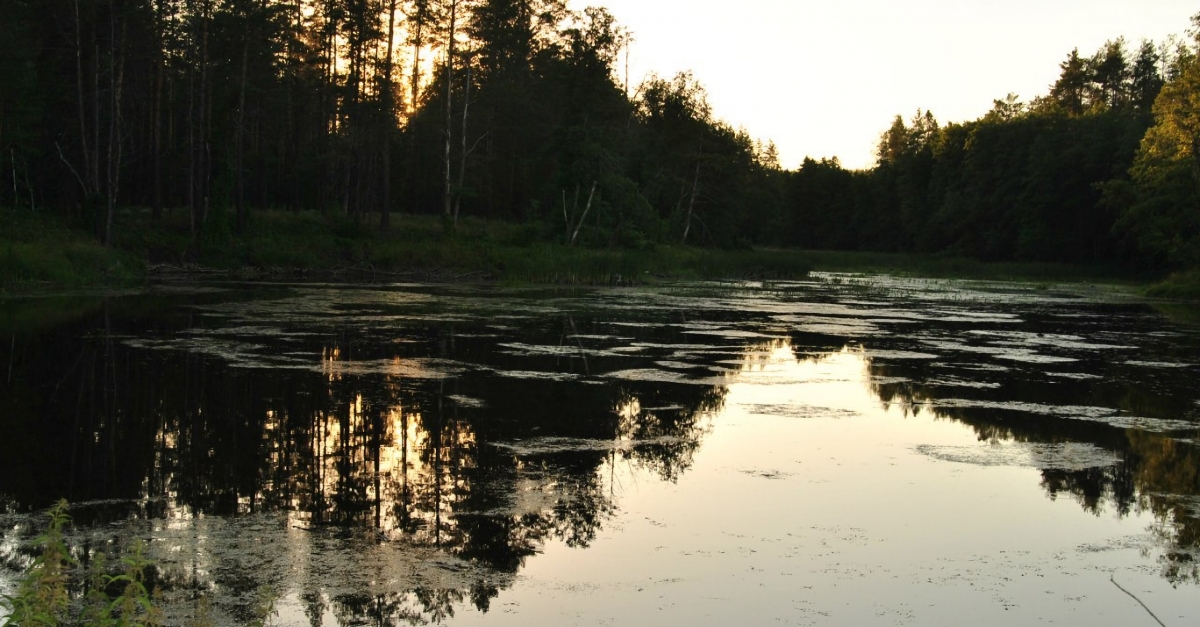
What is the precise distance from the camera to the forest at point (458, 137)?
36625mm

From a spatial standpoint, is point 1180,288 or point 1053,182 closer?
point 1180,288

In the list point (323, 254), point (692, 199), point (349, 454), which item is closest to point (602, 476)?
point (349, 454)

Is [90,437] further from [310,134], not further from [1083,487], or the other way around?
[310,134]

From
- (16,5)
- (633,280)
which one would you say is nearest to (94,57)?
(16,5)

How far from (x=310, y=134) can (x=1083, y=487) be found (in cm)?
5781

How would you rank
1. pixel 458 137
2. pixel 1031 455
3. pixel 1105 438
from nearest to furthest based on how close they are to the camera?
1. pixel 1031 455
2. pixel 1105 438
3. pixel 458 137

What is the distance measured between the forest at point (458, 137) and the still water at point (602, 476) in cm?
2043

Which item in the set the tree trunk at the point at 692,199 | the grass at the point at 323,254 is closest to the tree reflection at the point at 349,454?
the grass at the point at 323,254

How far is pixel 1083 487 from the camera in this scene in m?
9.04

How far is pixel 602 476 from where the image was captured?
8.91m

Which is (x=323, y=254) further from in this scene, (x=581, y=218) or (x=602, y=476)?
(x=602, y=476)

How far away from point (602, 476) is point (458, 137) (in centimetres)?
4481

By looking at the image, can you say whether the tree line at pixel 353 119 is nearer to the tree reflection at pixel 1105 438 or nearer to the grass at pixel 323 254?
the grass at pixel 323 254

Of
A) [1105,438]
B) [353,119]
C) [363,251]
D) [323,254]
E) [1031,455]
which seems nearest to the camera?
[1031,455]
